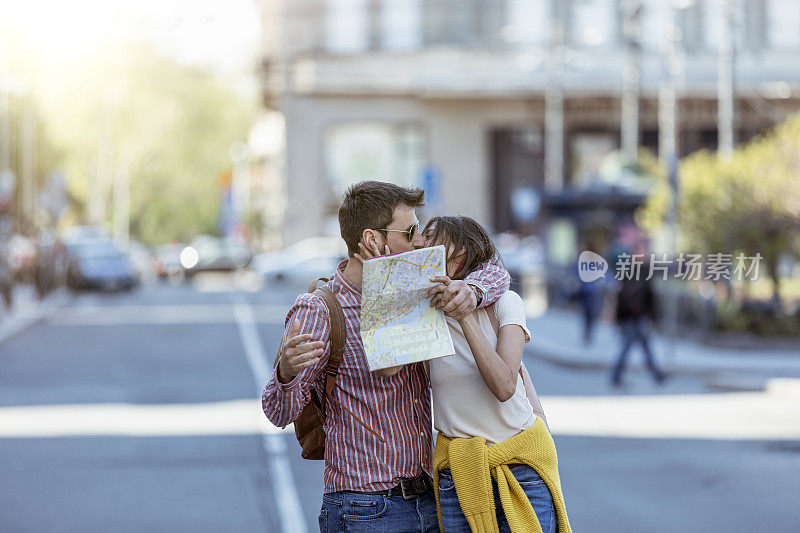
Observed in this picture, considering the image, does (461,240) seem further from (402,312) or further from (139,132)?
(139,132)

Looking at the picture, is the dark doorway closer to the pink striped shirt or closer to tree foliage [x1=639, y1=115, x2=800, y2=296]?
tree foliage [x1=639, y1=115, x2=800, y2=296]

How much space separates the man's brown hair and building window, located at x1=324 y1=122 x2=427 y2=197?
5891 centimetres

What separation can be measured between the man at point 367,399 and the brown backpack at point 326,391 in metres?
0.02

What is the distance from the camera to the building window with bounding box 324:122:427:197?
62781mm

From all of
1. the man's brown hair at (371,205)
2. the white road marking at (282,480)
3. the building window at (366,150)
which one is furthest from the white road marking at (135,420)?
the building window at (366,150)

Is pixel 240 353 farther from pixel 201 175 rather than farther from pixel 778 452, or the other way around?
pixel 201 175

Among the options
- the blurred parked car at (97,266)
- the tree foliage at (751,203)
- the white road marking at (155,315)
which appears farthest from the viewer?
the blurred parked car at (97,266)

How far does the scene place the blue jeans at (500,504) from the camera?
12.2 ft

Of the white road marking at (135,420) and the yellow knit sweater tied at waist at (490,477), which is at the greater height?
the yellow knit sweater tied at waist at (490,477)

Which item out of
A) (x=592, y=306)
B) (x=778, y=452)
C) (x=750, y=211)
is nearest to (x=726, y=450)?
(x=778, y=452)

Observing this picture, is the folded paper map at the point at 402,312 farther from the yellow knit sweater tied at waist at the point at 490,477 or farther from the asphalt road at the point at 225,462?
the asphalt road at the point at 225,462

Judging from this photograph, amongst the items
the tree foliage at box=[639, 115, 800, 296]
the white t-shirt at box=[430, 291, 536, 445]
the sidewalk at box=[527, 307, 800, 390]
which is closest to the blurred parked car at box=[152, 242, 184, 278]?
the tree foliage at box=[639, 115, 800, 296]

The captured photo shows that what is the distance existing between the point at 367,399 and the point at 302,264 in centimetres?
4595

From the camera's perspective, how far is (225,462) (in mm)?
10633
